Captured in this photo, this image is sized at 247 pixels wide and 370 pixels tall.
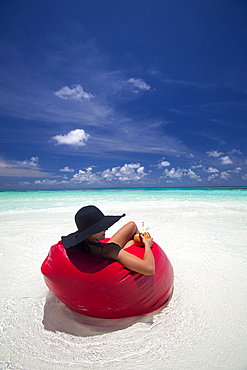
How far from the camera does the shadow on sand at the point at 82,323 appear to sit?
2021mm

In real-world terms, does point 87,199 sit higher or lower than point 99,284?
lower

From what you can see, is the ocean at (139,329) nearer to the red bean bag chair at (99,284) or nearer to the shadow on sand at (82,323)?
the shadow on sand at (82,323)

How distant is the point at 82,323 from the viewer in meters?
2.11

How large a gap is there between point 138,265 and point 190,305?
1.07 m

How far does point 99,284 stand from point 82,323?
1.95 feet

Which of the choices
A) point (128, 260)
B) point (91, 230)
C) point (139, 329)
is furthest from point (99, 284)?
point (139, 329)

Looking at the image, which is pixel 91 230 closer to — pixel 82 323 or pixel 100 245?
pixel 100 245

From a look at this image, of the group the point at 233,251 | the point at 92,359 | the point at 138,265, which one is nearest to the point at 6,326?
the point at 92,359

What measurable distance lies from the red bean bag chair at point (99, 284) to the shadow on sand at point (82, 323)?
77 mm

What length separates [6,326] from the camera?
211 centimetres

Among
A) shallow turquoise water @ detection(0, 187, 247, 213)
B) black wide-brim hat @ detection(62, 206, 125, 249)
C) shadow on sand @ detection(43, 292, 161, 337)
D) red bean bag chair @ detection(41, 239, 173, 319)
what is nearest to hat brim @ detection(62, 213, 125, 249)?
black wide-brim hat @ detection(62, 206, 125, 249)

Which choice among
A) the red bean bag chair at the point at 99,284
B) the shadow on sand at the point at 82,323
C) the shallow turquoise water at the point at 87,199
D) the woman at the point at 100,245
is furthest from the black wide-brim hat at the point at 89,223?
the shallow turquoise water at the point at 87,199

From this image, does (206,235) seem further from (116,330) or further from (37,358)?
(37,358)

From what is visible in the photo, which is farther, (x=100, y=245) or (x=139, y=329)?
(x=139, y=329)
